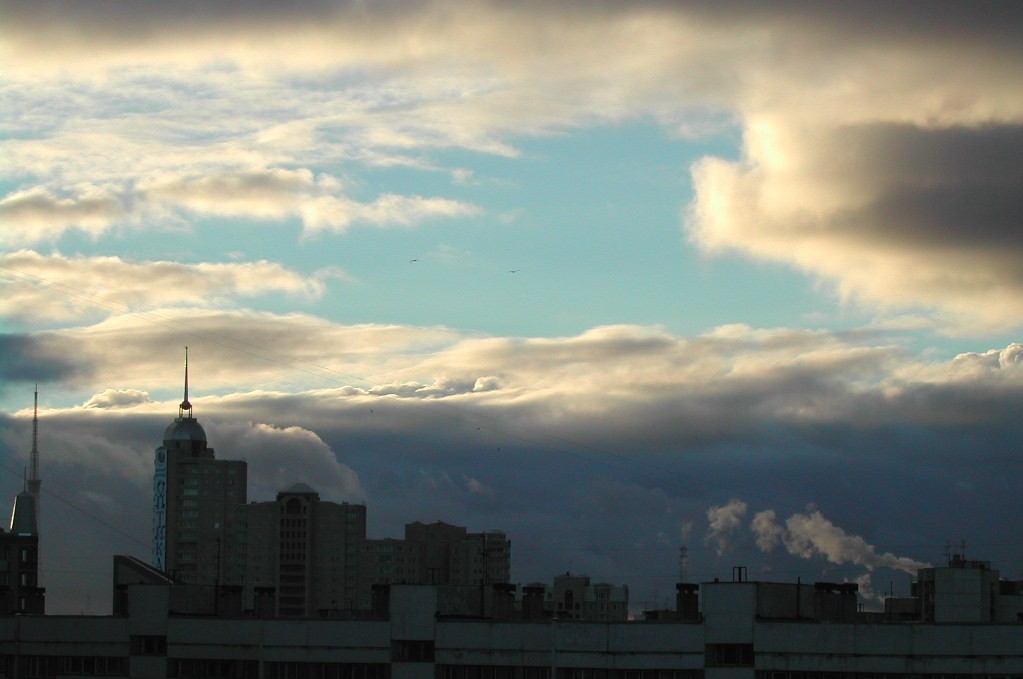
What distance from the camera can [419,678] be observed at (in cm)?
9081

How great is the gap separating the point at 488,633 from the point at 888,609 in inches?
2508

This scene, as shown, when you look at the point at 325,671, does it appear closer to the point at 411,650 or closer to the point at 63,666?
the point at 411,650

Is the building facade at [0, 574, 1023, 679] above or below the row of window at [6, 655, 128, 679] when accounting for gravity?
above

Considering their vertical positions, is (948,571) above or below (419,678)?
above

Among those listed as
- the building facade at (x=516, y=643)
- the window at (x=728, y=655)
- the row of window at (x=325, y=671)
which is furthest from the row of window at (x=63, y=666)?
the window at (x=728, y=655)

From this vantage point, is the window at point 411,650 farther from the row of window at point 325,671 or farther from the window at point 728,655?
the window at point 728,655

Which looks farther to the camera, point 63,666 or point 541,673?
point 63,666

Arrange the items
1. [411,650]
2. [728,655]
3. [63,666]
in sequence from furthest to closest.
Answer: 1. [63,666]
2. [411,650]
3. [728,655]

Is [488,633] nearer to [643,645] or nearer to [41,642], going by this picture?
[643,645]

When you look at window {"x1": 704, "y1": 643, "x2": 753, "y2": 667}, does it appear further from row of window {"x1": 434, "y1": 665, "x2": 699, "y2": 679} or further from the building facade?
row of window {"x1": 434, "y1": 665, "x2": 699, "y2": 679}

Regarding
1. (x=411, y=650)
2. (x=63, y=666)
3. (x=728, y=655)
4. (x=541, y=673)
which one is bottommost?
(x=63, y=666)

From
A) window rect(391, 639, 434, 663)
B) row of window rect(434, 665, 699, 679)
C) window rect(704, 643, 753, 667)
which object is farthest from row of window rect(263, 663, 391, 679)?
window rect(704, 643, 753, 667)

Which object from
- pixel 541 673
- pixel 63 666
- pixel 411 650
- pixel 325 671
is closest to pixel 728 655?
pixel 541 673

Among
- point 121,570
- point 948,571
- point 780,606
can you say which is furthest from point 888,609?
point 121,570
